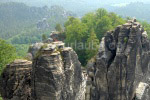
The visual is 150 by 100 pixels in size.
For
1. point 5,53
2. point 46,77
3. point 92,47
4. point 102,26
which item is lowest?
point 5,53

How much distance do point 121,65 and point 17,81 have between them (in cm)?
1186

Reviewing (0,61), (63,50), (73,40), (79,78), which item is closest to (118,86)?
(79,78)

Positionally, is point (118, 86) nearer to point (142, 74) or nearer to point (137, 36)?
point (142, 74)

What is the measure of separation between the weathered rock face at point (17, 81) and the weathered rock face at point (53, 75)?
3.77ft

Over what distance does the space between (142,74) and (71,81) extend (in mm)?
12395

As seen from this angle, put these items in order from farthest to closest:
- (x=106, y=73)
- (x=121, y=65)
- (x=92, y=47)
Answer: (x=92, y=47) → (x=106, y=73) → (x=121, y=65)

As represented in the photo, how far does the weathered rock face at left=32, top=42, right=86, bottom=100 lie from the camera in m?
14.9

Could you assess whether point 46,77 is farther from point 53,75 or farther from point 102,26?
point 102,26

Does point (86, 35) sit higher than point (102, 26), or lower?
lower

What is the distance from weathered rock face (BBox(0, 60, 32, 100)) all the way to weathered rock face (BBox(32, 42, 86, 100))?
1149 millimetres

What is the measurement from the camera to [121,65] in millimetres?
24609

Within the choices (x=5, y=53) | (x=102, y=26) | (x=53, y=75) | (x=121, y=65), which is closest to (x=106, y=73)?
(x=121, y=65)

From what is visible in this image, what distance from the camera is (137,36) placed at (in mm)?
24984

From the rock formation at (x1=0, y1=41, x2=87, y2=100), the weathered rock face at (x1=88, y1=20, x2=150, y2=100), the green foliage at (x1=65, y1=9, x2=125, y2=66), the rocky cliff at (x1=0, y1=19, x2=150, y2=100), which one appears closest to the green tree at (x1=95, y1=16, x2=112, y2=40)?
the green foliage at (x1=65, y1=9, x2=125, y2=66)
